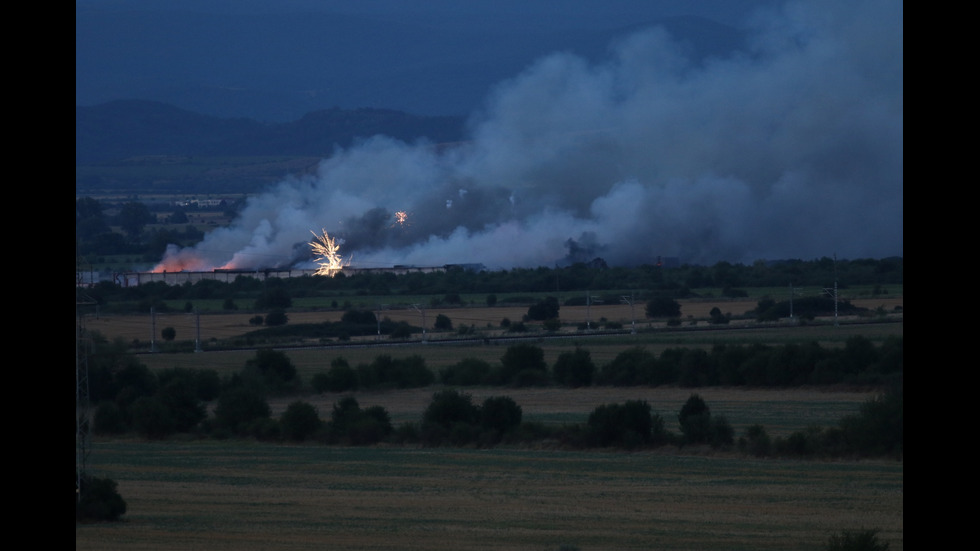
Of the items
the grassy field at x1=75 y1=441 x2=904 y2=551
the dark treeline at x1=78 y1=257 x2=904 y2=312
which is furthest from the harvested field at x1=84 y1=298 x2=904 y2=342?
the grassy field at x1=75 y1=441 x2=904 y2=551

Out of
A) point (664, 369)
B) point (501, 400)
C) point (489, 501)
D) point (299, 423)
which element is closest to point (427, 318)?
point (664, 369)

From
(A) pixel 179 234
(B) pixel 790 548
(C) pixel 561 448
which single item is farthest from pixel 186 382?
(A) pixel 179 234

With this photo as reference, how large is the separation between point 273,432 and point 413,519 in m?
13.3

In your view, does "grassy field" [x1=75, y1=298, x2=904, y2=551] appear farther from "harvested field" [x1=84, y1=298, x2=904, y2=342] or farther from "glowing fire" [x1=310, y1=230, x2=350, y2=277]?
"glowing fire" [x1=310, y1=230, x2=350, y2=277]

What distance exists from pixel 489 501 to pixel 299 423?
39.5ft

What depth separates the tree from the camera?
31.1 meters

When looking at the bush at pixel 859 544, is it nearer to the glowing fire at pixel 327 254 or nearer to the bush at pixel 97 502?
the bush at pixel 97 502

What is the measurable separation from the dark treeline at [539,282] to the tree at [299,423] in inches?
1972

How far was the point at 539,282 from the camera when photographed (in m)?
90.8

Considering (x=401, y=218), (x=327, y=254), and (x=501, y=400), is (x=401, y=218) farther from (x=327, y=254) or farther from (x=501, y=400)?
(x=501, y=400)
